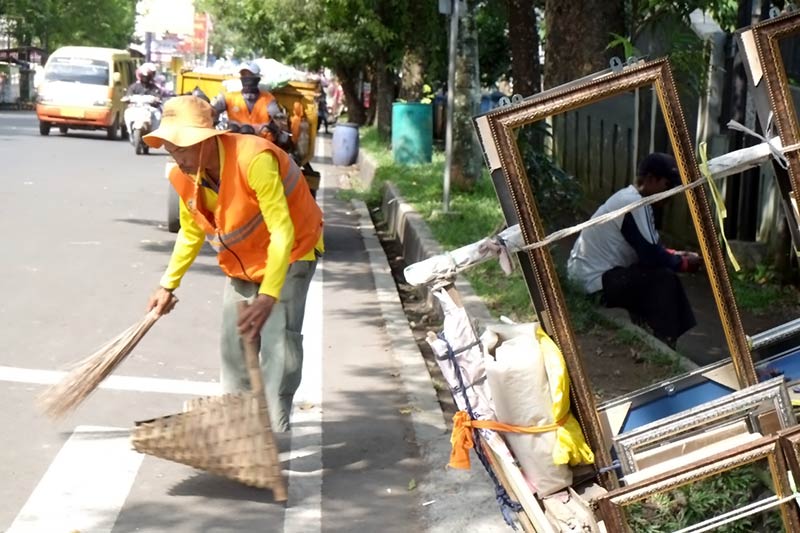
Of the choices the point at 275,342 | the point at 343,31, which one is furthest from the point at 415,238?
the point at 343,31

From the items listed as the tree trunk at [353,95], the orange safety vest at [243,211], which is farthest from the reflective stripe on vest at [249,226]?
the tree trunk at [353,95]

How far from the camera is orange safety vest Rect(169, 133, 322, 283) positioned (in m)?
5.20

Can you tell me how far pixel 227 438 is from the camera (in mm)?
5074

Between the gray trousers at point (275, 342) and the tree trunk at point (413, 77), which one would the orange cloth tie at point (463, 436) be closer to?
the gray trousers at point (275, 342)

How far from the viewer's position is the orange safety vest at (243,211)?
5.20 meters

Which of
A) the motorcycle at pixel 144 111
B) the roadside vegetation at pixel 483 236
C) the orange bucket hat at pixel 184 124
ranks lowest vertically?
the roadside vegetation at pixel 483 236

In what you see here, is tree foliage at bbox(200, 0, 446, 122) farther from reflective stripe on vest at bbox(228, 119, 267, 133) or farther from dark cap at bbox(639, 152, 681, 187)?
dark cap at bbox(639, 152, 681, 187)

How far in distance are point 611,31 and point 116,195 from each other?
875 cm

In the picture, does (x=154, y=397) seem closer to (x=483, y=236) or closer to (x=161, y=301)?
(x=161, y=301)

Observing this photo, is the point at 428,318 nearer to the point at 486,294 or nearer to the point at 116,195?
the point at 486,294

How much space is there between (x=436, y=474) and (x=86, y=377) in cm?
157

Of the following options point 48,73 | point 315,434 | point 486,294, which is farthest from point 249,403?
point 48,73

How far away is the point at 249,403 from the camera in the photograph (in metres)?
5.00

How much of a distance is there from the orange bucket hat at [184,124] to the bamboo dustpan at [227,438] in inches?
33.6
